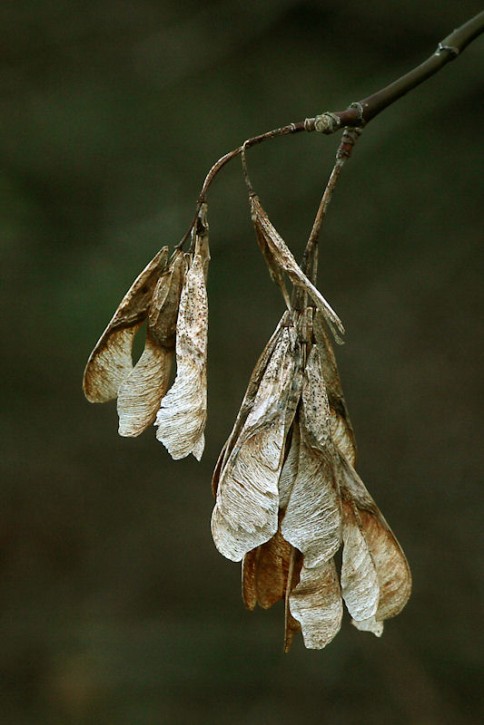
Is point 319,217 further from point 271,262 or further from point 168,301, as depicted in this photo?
point 168,301

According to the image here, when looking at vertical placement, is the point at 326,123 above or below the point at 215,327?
below

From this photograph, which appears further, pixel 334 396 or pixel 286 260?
pixel 334 396

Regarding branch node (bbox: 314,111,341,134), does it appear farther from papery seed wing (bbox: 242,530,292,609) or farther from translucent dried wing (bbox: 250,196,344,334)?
papery seed wing (bbox: 242,530,292,609)

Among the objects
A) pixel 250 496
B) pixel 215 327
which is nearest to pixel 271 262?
pixel 250 496

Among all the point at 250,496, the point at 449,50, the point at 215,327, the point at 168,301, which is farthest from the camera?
the point at 215,327

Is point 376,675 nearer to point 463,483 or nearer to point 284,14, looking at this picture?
point 463,483

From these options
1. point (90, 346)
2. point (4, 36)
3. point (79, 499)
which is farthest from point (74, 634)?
point (4, 36)

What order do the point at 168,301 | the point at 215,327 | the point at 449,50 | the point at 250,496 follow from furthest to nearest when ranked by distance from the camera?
the point at 215,327 → the point at 449,50 → the point at 168,301 → the point at 250,496

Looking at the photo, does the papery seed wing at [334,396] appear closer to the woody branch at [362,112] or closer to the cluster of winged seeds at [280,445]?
the cluster of winged seeds at [280,445]
